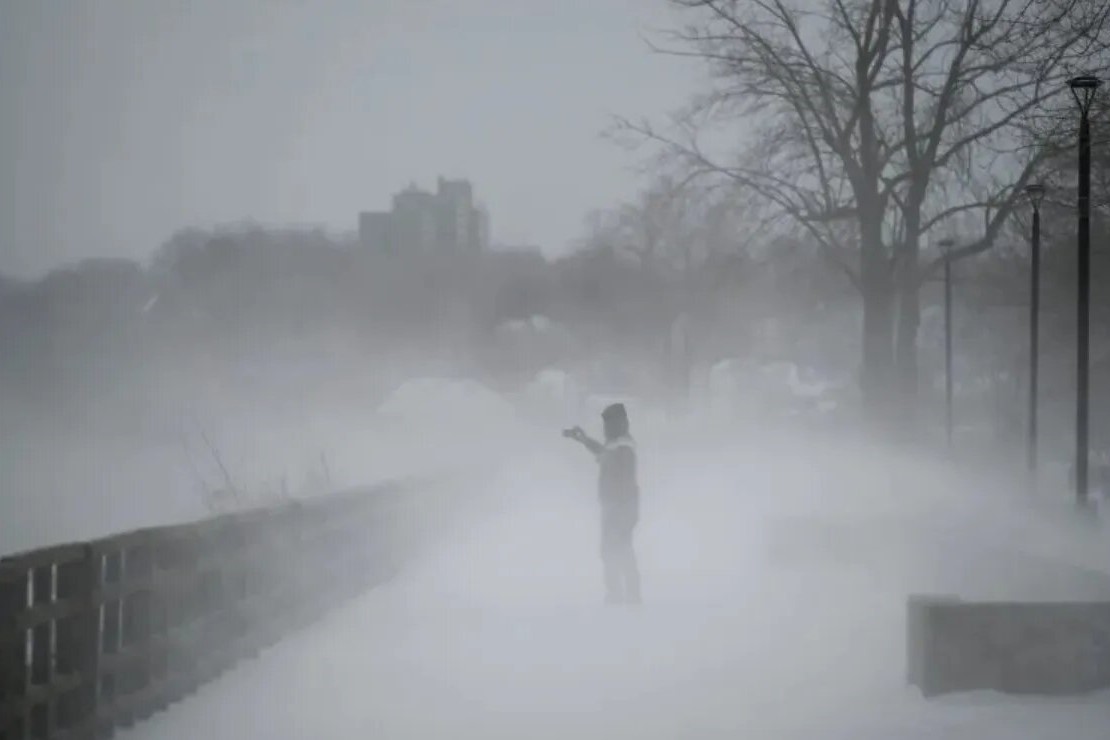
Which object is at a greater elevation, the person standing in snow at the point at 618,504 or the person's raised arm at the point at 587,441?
the person's raised arm at the point at 587,441

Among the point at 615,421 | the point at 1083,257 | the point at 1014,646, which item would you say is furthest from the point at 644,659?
the point at 1083,257

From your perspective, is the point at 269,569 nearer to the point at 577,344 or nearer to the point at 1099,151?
the point at 1099,151

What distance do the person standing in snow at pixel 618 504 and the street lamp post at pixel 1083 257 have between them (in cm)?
881

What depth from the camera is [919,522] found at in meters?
18.0

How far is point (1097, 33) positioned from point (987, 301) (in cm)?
1931

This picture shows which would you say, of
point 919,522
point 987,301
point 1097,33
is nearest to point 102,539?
point 919,522

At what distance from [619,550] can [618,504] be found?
418mm

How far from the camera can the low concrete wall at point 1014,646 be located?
388 inches

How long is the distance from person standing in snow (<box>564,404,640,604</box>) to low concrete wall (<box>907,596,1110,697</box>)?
5.05 m

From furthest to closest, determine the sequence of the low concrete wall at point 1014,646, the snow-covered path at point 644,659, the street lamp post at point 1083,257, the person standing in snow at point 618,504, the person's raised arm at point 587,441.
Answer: the street lamp post at point 1083,257 < the person's raised arm at point 587,441 < the person standing in snow at point 618,504 < the low concrete wall at point 1014,646 < the snow-covered path at point 644,659

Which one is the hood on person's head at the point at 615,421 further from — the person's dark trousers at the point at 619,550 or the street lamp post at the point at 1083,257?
the street lamp post at the point at 1083,257

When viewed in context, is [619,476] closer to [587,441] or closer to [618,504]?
[618,504]

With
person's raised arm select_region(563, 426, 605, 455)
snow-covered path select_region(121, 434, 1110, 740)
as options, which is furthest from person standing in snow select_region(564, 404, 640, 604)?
snow-covered path select_region(121, 434, 1110, 740)

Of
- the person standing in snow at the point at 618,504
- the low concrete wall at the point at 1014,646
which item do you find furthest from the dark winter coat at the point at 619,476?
the low concrete wall at the point at 1014,646
